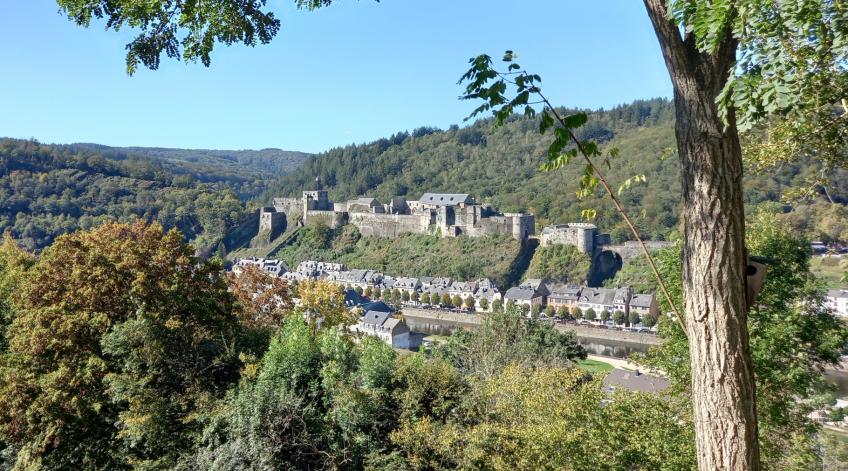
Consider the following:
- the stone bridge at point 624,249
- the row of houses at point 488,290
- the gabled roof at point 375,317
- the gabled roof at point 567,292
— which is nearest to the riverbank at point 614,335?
the row of houses at point 488,290

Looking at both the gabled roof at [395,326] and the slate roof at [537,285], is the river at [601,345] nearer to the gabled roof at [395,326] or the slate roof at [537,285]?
the gabled roof at [395,326]

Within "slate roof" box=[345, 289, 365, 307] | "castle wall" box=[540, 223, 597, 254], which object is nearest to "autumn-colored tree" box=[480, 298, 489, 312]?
"castle wall" box=[540, 223, 597, 254]

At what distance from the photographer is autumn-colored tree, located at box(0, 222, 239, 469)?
30.0 ft

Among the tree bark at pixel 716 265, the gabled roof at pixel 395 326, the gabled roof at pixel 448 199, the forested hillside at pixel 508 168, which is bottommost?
the gabled roof at pixel 395 326

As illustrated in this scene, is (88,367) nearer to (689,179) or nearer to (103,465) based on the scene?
(103,465)

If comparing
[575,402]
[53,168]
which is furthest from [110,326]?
[53,168]

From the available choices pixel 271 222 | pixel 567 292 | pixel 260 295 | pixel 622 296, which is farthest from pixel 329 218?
pixel 260 295

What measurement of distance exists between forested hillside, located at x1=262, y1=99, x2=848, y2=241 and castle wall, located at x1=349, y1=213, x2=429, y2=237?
13.6 metres

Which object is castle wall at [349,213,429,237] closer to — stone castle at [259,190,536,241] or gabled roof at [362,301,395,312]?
stone castle at [259,190,536,241]

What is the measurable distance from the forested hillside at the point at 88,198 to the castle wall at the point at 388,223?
19.5 meters

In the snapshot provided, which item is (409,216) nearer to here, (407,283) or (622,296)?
(407,283)

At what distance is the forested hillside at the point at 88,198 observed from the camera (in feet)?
209

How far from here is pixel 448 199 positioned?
67.2m

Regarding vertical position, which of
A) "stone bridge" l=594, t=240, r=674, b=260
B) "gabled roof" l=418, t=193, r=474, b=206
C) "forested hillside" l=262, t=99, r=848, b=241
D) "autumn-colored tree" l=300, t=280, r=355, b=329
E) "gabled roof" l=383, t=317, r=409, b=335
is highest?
"forested hillside" l=262, t=99, r=848, b=241
